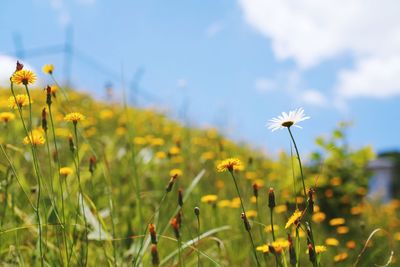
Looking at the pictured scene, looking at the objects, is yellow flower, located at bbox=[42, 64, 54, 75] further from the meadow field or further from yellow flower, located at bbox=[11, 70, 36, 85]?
yellow flower, located at bbox=[11, 70, 36, 85]

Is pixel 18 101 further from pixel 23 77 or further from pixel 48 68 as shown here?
pixel 48 68

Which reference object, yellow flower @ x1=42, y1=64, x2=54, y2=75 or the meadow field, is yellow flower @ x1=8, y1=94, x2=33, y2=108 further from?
yellow flower @ x1=42, y1=64, x2=54, y2=75

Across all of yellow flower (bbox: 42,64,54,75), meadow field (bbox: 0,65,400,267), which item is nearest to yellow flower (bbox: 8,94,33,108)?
meadow field (bbox: 0,65,400,267)

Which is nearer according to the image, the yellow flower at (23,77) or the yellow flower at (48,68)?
the yellow flower at (23,77)

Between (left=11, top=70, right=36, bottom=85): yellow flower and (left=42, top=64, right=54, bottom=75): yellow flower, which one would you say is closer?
(left=11, top=70, right=36, bottom=85): yellow flower

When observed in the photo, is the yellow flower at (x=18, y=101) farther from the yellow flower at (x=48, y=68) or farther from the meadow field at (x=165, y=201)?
the yellow flower at (x=48, y=68)

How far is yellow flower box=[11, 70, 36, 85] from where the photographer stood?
142cm

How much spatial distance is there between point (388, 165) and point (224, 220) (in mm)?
14642

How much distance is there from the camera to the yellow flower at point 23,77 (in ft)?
4.65

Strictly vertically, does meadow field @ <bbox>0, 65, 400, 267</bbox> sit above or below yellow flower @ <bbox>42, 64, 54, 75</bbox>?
below

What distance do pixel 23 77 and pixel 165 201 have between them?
78.8 inches

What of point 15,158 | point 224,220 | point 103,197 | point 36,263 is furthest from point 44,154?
point 36,263

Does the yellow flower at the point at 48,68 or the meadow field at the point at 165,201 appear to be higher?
the yellow flower at the point at 48,68

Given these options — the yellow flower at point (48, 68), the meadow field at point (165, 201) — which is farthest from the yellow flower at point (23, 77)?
the yellow flower at point (48, 68)
